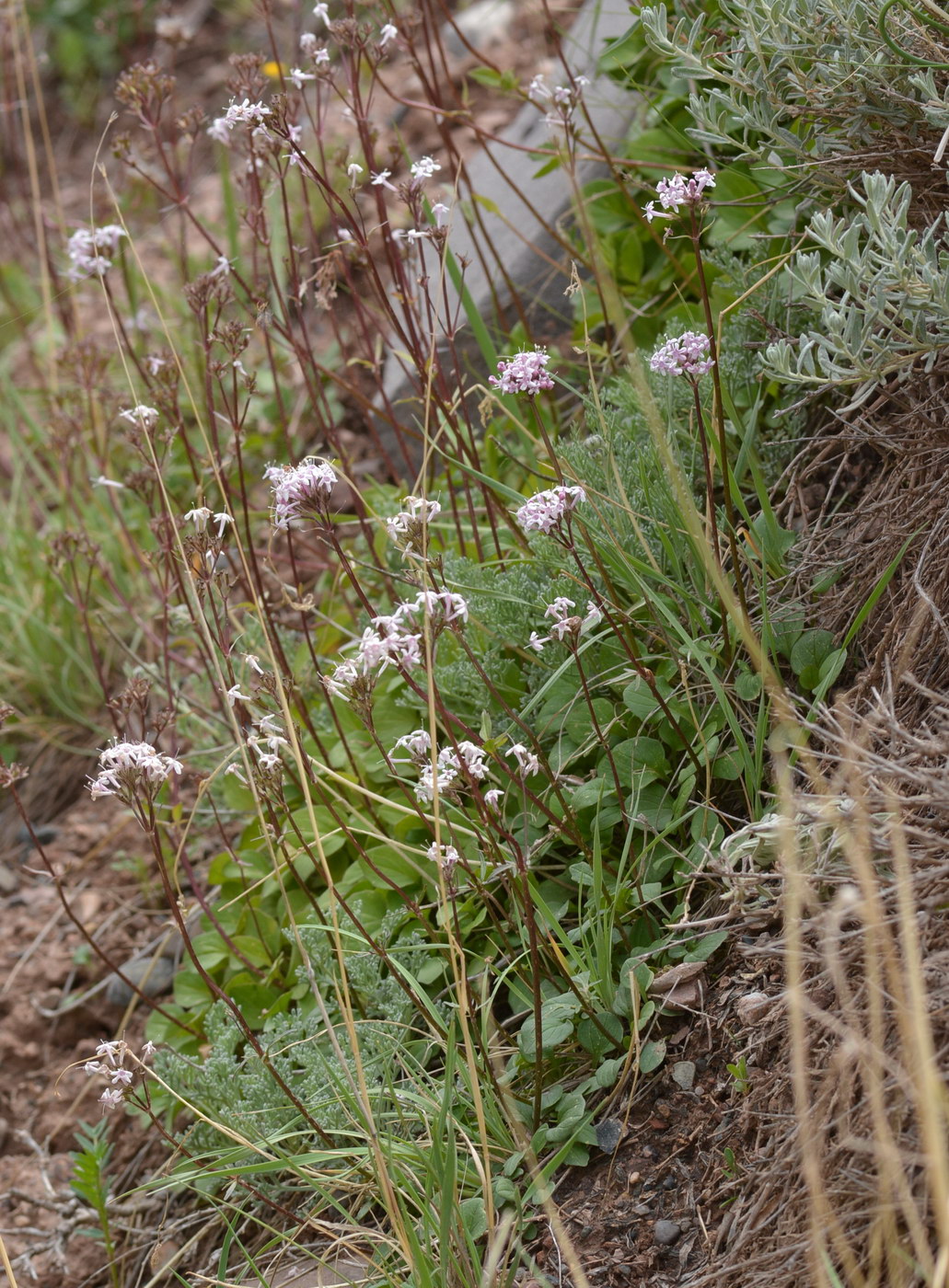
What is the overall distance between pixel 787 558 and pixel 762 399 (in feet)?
1.33

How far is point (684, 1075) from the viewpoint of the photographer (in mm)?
1787

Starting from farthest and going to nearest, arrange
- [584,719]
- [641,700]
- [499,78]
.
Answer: [499,78] < [584,719] < [641,700]

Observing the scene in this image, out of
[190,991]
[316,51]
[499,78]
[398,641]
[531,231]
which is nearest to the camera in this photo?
[398,641]

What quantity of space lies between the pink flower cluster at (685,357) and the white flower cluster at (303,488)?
556 mm

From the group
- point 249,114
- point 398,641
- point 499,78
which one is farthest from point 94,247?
point 398,641

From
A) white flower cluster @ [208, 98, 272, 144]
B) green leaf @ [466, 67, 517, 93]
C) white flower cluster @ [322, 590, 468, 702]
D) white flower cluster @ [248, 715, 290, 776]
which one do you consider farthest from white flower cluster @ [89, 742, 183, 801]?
green leaf @ [466, 67, 517, 93]

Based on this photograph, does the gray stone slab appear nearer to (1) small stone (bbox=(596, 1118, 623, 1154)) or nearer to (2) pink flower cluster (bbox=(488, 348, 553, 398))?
(2) pink flower cluster (bbox=(488, 348, 553, 398))

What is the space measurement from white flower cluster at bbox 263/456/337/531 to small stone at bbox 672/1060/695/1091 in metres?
1.01

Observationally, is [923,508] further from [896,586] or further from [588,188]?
[588,188]

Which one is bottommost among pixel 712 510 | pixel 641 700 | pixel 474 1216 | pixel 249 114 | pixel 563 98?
pixel 474 1216

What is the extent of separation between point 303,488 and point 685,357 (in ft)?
2.06

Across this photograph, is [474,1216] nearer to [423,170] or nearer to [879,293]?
[879,293]

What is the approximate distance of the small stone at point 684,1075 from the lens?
1779 millimetres

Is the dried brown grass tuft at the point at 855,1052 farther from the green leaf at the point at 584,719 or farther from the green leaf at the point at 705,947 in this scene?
the green leaf at the point at 584,719
